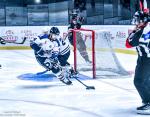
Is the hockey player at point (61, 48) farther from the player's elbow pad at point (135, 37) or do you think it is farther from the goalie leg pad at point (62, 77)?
the player's elbow pad at point (135, 37)

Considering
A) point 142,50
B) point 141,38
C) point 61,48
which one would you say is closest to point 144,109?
point 142,50

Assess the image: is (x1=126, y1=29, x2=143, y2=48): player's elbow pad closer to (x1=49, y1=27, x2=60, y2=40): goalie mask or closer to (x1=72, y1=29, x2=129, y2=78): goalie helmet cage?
(x1=49, y1=27, x2=60, y2=40): goalie mask

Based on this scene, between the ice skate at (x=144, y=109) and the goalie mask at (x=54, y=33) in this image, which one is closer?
the ice skate at (x=144, y=109)

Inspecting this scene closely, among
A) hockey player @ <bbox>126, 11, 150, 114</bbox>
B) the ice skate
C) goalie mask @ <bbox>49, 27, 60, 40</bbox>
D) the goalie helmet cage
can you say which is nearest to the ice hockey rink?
the ice skate

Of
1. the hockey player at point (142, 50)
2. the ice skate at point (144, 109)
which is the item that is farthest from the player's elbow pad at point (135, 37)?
the ice skate at point (144, 109)

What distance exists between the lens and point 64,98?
22.5 ft

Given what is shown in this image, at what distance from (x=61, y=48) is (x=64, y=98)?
1.72 m

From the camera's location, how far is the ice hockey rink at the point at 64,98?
5.90 m

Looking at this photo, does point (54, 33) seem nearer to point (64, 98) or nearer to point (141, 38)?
point (64, 98)

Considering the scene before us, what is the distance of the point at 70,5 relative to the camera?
49.6 feet

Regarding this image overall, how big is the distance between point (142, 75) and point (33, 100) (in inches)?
68.0

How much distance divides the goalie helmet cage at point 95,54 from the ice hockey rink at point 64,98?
1.64 ft

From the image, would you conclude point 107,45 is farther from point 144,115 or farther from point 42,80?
point 144,115

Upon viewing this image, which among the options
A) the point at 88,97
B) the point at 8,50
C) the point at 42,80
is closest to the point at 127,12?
the point at 8,50
